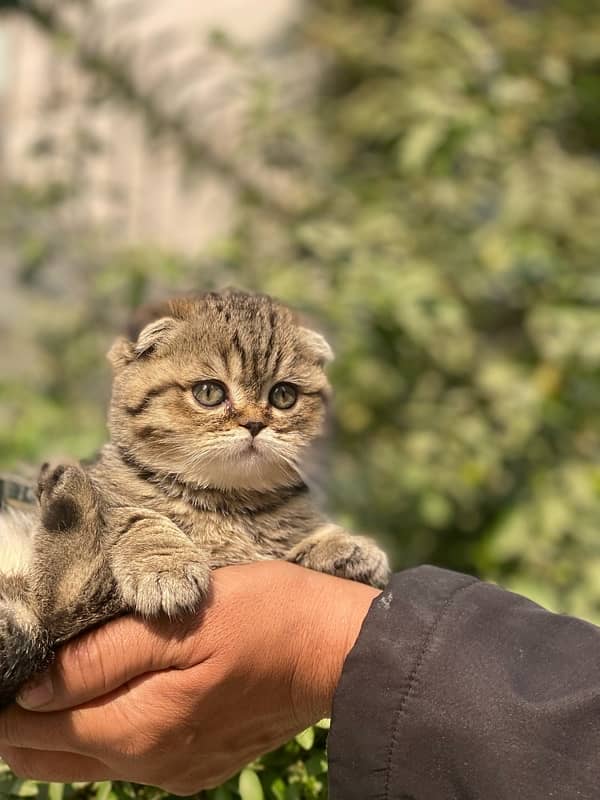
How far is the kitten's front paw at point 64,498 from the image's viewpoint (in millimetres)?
1587

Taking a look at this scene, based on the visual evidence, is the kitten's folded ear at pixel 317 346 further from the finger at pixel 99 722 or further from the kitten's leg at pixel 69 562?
the finger at pixel 99 722

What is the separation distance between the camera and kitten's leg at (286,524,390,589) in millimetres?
1804

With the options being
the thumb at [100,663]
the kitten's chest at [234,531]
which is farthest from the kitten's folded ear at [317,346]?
the thumb at [100,663]

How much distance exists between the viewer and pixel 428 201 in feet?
13.8

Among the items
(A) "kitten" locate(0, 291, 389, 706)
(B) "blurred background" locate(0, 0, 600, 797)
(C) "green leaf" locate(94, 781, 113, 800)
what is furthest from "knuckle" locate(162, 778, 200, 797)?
(B) "blurred background" locate(0, 0, 600, 797)

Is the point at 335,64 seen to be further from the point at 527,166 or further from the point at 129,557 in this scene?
the point at 129,557

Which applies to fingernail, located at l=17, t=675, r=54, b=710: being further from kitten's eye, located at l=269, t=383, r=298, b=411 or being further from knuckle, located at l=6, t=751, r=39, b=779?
kitten's eye, located at l=269, t=383, r=298, b=411

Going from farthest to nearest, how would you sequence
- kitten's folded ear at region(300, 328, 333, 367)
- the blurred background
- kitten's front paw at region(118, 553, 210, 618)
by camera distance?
the blurred background < kitten's folded ear at region(300, 328, 333, 367) < kitten's front paw at region(118, 553, 210, 618)

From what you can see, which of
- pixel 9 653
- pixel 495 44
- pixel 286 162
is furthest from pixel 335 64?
pixel 9 653

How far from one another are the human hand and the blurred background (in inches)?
46.5

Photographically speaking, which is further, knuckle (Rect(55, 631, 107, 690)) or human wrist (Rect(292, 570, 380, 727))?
human wrist (Rect(292, 570, 380, 727))

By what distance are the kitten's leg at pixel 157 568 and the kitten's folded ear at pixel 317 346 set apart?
479mm

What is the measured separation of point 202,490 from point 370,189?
2.99m

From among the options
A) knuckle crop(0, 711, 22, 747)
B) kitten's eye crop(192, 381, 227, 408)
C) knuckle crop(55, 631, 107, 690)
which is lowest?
knuckle crop(0, 711, 22, 747)
